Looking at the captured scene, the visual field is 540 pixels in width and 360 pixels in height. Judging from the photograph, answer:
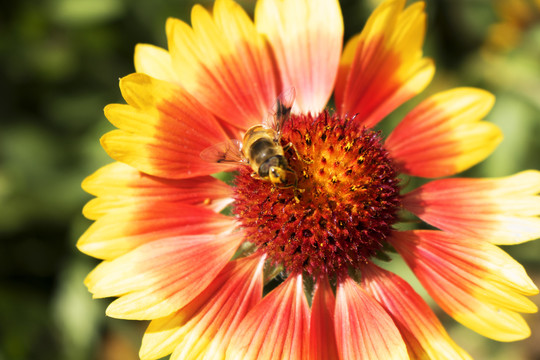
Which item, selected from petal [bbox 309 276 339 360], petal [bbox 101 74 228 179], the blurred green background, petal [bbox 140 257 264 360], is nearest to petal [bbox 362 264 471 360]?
petal [bbox 309 276 339 360]

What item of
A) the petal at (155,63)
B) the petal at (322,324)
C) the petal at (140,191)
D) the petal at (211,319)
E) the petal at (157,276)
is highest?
the petal at (155,63)

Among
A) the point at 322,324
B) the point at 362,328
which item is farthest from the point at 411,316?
the point at 322,324

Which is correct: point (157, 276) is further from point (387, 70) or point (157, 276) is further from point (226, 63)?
point (387, 70)

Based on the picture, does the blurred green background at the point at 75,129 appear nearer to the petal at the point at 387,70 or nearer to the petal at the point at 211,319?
the petal at the point at 387,70

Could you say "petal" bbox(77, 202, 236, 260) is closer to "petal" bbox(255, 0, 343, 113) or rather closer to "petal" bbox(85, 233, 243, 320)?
"petal" bbox(85, 233, 243, 320)

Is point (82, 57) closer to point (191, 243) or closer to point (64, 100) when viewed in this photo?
point (64, 100)

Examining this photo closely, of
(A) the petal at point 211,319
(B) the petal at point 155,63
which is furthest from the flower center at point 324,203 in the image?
(B) the petal at point 155,63
